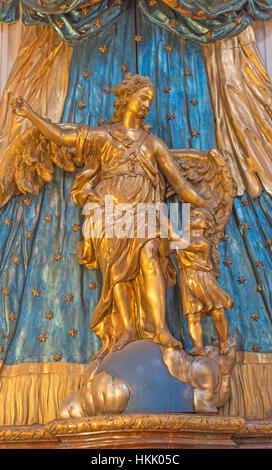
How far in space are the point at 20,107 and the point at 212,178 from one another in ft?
3.66

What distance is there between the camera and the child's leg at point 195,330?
4.18m

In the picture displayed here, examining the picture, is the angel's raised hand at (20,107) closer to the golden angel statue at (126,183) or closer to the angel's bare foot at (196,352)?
the golden angel statue at (126,183)

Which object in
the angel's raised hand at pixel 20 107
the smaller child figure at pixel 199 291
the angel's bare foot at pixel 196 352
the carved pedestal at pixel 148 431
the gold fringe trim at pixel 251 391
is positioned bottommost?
the carved pedestal at pixel 148 431

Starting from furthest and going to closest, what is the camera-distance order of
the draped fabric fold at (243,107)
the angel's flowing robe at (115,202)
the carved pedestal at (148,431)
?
the draped fabric fold at (243,107)
the angel's flowing robe at (115,202)
the carved pedestal at (148,431)

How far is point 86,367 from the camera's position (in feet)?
14.4

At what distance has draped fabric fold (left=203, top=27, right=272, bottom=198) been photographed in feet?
15.6

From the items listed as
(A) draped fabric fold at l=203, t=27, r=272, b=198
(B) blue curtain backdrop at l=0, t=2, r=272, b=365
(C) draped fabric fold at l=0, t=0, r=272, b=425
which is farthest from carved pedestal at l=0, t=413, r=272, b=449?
(A) draped fabric fold at l=203, t=27, r=272, b=198

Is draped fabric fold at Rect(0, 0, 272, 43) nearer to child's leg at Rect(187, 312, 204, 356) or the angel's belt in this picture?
the angel's belt

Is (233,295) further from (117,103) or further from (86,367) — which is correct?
(117,103)

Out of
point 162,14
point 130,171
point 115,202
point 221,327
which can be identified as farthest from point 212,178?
point 162,14

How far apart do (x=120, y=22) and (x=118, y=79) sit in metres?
0.40

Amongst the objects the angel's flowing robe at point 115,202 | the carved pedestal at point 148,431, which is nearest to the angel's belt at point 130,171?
the angel's flowing robe at point 115,202

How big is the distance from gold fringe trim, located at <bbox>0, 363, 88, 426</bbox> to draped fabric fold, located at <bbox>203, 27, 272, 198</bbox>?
1.40 m

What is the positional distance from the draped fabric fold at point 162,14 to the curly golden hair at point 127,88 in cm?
60
